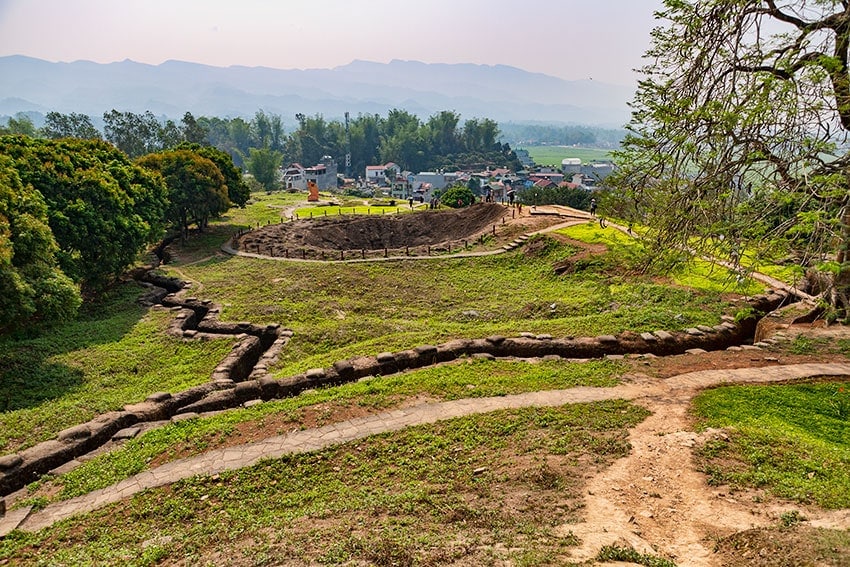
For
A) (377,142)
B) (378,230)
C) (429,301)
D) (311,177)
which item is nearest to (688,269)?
(429,301)

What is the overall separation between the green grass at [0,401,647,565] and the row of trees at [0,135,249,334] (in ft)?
36.4

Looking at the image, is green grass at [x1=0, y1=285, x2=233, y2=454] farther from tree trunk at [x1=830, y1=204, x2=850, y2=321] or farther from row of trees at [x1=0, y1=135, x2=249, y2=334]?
tree trunk at [x1=830, y1=204, x2=850, y2=321]

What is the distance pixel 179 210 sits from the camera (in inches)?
1572

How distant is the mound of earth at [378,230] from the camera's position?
40.8 m

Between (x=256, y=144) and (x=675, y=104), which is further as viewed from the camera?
(x=256, y=144)

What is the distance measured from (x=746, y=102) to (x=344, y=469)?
34.3 feet

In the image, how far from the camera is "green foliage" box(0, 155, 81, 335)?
51.6ft

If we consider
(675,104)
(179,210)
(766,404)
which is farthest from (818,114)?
(179,210)

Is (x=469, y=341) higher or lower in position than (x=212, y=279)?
higher

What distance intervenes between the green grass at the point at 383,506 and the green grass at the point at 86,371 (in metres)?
5.31

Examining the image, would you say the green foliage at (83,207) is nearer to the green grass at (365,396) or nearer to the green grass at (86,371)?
the green grass at (86,371)

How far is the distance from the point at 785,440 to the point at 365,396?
28.7 feet

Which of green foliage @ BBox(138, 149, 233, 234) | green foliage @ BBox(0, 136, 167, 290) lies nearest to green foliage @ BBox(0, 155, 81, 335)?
green foliage @ BBox(0, 136, 167, 290)

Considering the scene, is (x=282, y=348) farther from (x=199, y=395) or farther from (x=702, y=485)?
(x=702, y=485)
